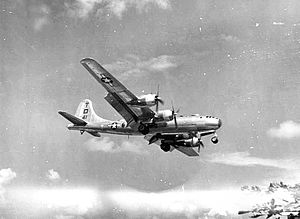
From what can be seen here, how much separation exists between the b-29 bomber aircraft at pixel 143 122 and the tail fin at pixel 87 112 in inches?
6.9

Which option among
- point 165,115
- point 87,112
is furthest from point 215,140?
point 87,112

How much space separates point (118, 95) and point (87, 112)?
1083 centimetres

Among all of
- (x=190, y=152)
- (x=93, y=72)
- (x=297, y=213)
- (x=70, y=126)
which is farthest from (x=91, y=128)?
(x=297, y=213)

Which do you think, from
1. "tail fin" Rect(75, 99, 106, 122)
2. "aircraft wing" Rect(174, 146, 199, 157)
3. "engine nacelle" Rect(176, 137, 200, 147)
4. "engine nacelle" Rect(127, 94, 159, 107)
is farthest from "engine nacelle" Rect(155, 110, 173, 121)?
"aircraft wing" Rect(174, 146, 199, 157)

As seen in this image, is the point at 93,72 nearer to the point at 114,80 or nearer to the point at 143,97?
the point at 114,80

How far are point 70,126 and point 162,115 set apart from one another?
10.7 metres

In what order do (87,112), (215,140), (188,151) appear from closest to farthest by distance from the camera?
(215,140), (188,151), (87,112)

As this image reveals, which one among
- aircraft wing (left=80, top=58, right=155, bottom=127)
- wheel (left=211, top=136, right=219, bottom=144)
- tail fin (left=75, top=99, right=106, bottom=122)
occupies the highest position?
tail fin (left=75, top=99, right=106, bottom=122)

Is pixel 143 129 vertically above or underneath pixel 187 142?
underneath

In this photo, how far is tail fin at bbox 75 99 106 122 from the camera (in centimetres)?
4002

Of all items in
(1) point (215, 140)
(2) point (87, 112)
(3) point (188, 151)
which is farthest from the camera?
(2) point (87, 112)

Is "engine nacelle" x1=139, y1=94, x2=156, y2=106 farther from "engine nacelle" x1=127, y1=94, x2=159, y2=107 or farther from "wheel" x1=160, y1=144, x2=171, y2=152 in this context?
"wheel" x1=160, y1=144, x2=171, y2=152

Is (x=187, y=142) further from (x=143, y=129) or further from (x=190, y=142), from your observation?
(x=143, y=129)

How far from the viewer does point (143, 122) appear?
1340 inches
